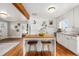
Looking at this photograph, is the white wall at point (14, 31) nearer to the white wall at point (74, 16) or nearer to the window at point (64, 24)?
the window at point (64, 24)

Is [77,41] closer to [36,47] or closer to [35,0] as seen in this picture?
[36,47]

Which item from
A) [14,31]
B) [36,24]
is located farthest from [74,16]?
[14,31]

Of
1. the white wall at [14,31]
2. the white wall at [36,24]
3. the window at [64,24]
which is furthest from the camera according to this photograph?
the white wall at [14,31]

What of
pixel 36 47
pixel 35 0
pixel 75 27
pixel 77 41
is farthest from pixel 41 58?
pixel 75 27

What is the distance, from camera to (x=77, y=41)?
404 cm

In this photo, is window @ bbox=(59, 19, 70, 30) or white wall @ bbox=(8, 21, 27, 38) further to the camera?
white wall @ bbox=(8, 21, 27, 38)

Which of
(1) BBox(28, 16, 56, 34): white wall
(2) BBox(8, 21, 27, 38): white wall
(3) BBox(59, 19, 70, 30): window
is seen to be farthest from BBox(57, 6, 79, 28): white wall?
(2) BBox(8, 21, 27, 38): white wall

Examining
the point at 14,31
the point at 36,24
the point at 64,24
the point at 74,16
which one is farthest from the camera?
the point at 14,31

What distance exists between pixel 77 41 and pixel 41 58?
11.3 ft

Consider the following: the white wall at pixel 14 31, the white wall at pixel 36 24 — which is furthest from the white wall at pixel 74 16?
the white wall at pixel 14 31

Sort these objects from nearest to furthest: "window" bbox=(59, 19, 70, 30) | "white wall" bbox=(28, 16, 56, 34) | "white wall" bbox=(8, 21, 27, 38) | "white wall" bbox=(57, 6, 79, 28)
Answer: "white wall" bbox=(57, 6, 79, 28)
"window" bbox=(59, 19, 70, 30)
"white wall" bbox=(28, 16, 56, 34)
"white wall" bbox=(8, 21, 27, 38)

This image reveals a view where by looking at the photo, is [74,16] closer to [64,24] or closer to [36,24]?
[64,24]

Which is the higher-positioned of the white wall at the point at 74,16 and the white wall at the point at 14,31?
the white wall at the point at 74,16

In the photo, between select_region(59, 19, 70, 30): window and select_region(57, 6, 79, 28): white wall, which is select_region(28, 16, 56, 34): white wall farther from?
select_region(57, 6, 79, 28): white wall
